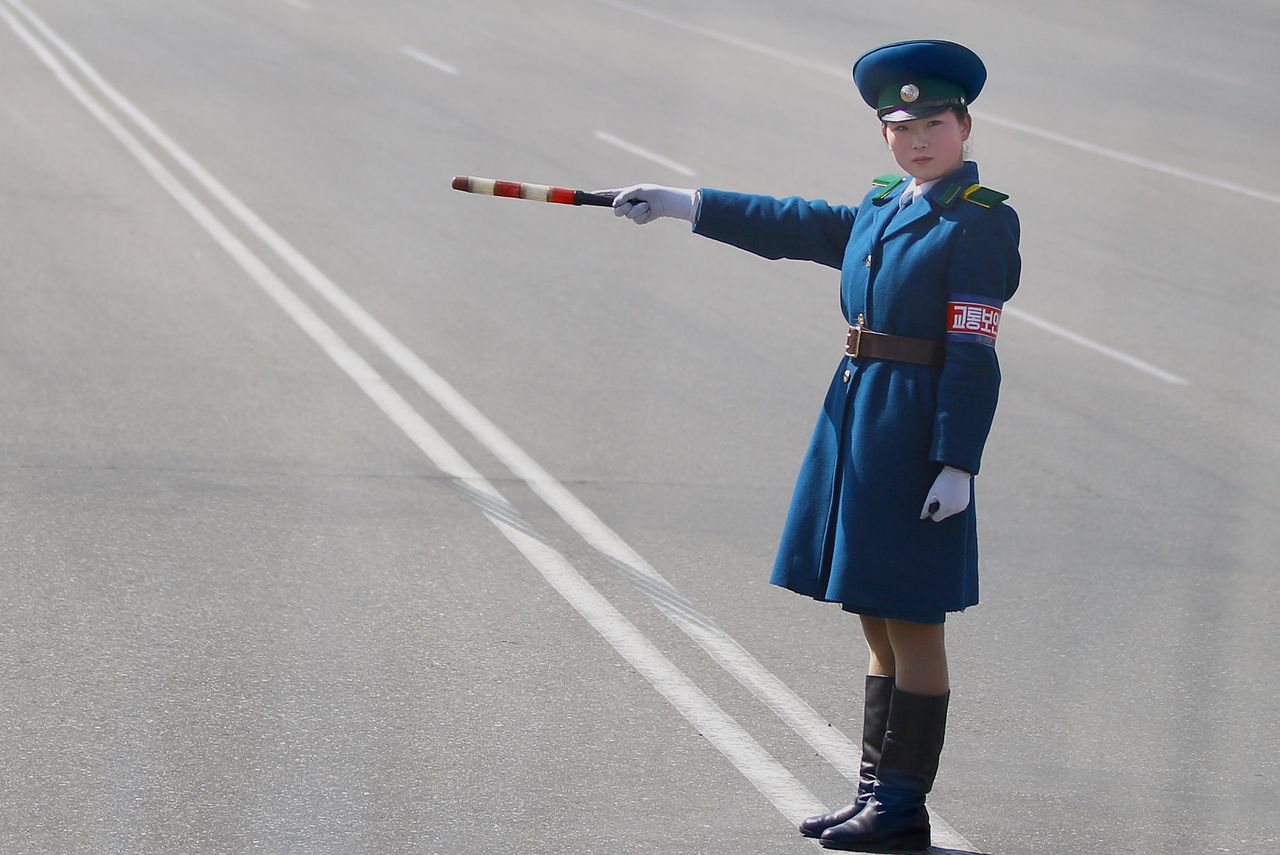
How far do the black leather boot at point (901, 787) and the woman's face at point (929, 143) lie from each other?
1.24 meters

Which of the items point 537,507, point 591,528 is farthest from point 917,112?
point 537,507

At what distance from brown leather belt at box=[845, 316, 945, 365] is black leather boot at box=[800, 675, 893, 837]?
81 cm

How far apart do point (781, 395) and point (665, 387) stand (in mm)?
580

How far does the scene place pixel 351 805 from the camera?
4.18m

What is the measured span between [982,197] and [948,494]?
2.25 ft

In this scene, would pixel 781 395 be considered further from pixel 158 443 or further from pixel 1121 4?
pixel 1121 4

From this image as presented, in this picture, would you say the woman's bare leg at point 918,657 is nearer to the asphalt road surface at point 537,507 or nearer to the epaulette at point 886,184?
the asphalt road surface at point 537,507

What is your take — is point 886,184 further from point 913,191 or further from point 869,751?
point 869,751

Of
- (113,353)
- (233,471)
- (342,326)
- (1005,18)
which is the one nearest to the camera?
(233,471)

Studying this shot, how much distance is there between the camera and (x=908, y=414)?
4031mm

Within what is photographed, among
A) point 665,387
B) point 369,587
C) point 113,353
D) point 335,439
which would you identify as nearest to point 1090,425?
point 665,387

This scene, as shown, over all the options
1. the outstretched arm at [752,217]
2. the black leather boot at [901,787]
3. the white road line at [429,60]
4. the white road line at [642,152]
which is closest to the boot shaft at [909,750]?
the black leather boot at [901,787]

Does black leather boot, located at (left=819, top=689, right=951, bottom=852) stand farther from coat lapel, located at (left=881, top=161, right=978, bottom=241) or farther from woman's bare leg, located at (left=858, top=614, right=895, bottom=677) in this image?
coat lapel, located at (left=881, top=161, right=978, bottom=241)

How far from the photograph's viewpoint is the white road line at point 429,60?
20734 millimetres
